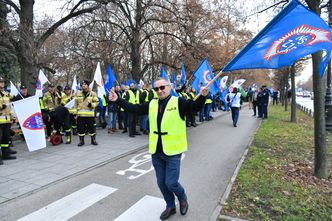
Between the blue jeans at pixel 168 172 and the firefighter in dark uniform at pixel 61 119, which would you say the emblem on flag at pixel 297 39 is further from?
the firefighter in dark uniform at pixel 61 119

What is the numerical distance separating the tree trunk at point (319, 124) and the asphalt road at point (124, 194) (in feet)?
6.41

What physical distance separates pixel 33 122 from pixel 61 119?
2.30 m

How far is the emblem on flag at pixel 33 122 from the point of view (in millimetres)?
7224

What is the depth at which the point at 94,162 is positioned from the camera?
705cm

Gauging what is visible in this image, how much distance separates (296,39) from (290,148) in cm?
523

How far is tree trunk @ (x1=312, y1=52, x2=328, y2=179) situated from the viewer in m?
5.79

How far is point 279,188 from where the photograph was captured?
17.0ft

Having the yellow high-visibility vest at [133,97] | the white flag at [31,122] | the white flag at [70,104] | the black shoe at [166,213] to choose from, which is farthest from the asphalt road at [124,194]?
the yellow high-visibility vest at [133,97]

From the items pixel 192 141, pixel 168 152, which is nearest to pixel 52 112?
pixel 192 141

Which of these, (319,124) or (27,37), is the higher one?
(27,37)

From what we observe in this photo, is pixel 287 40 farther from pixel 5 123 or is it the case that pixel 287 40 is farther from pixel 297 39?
pixel 5 123

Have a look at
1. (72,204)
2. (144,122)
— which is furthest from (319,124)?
(144,122)

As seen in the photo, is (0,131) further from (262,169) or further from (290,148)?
(290,148)

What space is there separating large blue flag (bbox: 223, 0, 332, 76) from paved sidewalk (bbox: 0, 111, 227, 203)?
14.6 feet
